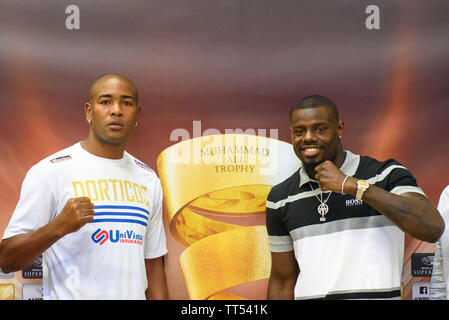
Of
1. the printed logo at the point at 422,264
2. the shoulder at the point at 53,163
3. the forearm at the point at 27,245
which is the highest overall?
the shoulder at the point at 53,163

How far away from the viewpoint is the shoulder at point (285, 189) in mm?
3014

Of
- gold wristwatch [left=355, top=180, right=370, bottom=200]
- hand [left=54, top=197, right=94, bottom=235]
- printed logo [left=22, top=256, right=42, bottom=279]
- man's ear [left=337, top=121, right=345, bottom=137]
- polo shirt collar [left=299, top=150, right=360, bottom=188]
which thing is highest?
man's ear [left=337, top=121, right=345, bottom=137]

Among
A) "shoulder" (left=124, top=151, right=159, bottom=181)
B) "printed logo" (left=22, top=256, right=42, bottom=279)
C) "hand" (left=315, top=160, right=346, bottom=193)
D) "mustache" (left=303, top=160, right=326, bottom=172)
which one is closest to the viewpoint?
"hand" (left=315, top=160, right=346, bottom=193)

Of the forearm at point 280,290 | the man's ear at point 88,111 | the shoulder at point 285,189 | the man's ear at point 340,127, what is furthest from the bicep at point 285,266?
the man's ear at point 88,111

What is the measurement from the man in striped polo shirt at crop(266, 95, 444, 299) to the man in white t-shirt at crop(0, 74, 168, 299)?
933 mm

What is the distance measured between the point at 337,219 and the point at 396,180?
397 mm

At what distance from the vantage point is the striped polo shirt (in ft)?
9.04

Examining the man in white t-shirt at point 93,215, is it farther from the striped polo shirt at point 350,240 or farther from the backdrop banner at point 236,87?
the striped polo shirt at point 350,240

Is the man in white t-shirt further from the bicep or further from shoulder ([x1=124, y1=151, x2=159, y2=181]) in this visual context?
the bicep

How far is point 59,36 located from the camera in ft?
10.3

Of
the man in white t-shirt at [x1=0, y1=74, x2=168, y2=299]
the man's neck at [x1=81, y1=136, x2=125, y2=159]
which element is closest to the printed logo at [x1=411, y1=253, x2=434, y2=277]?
the man in white t-shirt at [x1=0, y1=74, x2=168, y2=299]

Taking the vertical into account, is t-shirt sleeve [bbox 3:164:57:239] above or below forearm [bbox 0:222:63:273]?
above

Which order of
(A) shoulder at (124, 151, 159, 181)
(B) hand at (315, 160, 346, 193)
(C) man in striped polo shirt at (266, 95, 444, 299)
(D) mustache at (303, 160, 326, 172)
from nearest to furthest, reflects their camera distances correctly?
(B) hand at (315, 160, 346, 193)
(C) man in striped polo shirt at (266, 95, 444, 299)
(D) mustache at (303, 160, 326, 172)
(A) shoulder at (124, 151, 159, 181)
